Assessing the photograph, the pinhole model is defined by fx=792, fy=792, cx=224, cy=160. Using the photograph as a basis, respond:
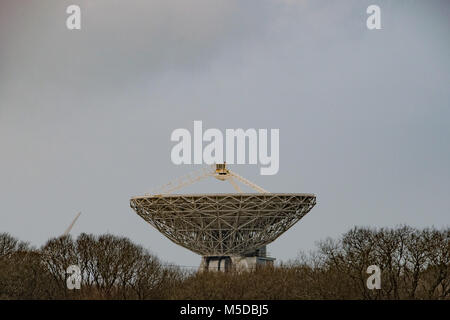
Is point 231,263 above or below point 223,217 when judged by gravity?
below

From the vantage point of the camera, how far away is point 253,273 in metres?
76.1

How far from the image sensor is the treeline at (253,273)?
64.0 meters

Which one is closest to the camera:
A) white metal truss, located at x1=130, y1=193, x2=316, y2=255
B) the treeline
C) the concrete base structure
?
the treeline

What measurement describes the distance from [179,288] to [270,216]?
12.4 meters

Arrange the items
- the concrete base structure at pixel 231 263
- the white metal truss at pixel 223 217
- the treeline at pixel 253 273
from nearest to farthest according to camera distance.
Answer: the treeline at pixel 253 273, the white metal truss at pixel 223 217, the concrete base structure at pixel 231 263

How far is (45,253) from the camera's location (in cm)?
7750

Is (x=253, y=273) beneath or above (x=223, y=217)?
beneath

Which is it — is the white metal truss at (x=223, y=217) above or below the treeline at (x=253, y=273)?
above

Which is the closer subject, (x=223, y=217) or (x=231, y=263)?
(x=223, y=217)

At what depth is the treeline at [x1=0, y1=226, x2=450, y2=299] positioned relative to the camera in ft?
210

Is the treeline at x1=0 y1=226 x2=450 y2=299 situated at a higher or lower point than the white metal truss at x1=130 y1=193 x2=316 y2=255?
lower

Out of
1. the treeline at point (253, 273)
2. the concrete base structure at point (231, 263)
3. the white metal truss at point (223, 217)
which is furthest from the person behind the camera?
the concrete base structure at point (231, 263)

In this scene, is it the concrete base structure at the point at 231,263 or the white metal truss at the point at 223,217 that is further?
the concrete base structure at the point at 231,263
